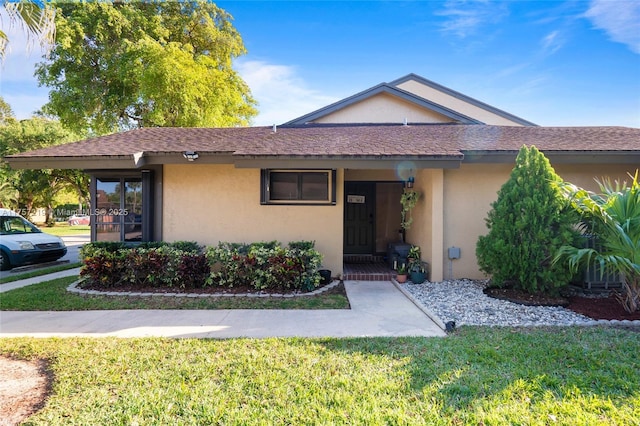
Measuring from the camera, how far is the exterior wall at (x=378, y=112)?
36.3 ft

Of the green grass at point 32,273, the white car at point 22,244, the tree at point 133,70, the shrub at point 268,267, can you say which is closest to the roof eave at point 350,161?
the shrub at point 268,267

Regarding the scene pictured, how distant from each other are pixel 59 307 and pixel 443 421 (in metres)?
6.82

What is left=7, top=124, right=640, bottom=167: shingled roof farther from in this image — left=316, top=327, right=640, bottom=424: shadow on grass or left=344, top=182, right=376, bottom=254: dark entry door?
left=316, top=327, right=640, bottom=424: shadow on grass

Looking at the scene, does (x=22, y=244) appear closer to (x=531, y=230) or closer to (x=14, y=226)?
(x=14, y=226)

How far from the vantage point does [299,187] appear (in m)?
8.12

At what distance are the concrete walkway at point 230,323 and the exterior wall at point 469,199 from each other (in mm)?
2614

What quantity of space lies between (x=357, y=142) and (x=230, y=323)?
5167 mm

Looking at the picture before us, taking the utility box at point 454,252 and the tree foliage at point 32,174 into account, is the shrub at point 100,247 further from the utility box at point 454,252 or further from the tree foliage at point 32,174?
the tree foliage at point 32,174

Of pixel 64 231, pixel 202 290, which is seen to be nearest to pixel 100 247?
pixel 202 290

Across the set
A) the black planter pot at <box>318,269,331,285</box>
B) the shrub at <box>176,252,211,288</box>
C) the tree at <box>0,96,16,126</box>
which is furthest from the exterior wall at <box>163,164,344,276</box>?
the tree at <box>0,96,16,126</box>

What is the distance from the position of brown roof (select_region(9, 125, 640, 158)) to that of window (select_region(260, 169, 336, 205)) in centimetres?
77

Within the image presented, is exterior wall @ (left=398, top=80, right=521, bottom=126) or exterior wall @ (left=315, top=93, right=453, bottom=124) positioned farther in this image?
exterior wall @ (left=398, top=80, right=521, bottom=126)

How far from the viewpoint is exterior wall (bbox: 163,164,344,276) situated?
8086mm

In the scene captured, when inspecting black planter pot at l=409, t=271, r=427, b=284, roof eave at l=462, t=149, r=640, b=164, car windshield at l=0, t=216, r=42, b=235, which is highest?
roof eave at l=462, t=149, r=640, b=164
